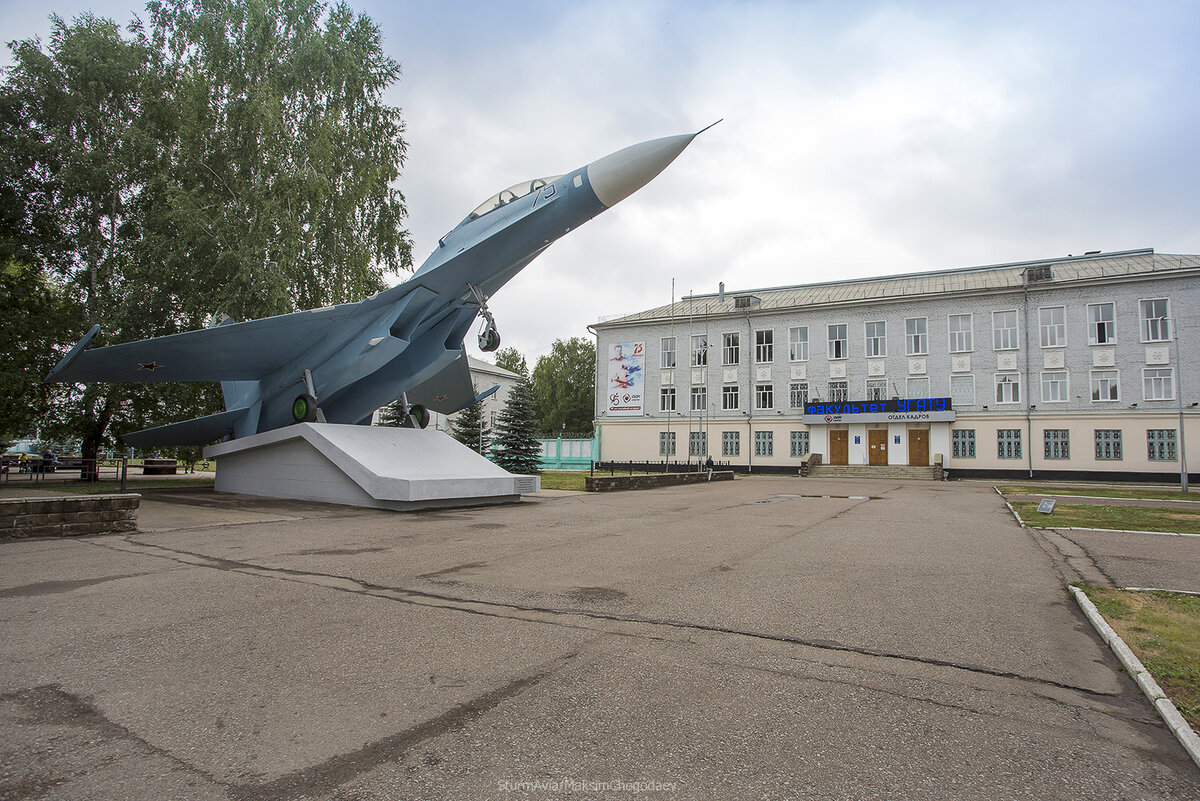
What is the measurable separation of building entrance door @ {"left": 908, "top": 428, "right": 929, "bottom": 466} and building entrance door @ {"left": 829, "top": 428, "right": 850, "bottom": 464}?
342 cm

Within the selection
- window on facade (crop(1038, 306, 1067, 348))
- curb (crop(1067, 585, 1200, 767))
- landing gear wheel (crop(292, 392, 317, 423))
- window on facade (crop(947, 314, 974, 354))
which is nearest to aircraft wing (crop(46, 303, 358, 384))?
landing gear wheel (crop(292, 392, 317, 423))

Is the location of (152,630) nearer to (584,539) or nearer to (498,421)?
(584,539)

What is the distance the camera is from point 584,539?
8773 mm

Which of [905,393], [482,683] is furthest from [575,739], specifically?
[905,393]

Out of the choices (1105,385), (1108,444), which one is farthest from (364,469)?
(1105,385)

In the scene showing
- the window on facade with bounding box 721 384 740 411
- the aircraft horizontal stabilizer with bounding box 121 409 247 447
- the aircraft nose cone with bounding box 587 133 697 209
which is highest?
the aircraft nose cone with bounding box 587 133 697 209

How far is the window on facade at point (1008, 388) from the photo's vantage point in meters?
34.7

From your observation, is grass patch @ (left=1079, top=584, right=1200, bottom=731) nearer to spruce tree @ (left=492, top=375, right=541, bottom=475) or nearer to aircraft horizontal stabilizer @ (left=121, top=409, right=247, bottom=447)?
aircraft horizontal stabilizer @ (left=121, top=409, right=247, bottom=447)

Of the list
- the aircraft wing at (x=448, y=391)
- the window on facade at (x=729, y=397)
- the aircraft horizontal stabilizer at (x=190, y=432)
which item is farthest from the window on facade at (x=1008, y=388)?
the aircraft horizontal stabilizer at (x=190, y=432)

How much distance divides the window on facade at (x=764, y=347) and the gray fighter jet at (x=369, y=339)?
29.2 meters

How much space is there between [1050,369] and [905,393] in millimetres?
7186

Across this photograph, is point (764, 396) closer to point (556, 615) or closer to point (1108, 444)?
point (1108, 444)

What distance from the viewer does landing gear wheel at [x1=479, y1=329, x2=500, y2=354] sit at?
13.2 meters

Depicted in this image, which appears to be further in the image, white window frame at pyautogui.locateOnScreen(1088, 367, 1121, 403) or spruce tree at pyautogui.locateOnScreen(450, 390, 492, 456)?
white window frame at pyautogui.locateOnScreen(1088, 367, 1121, 403)
